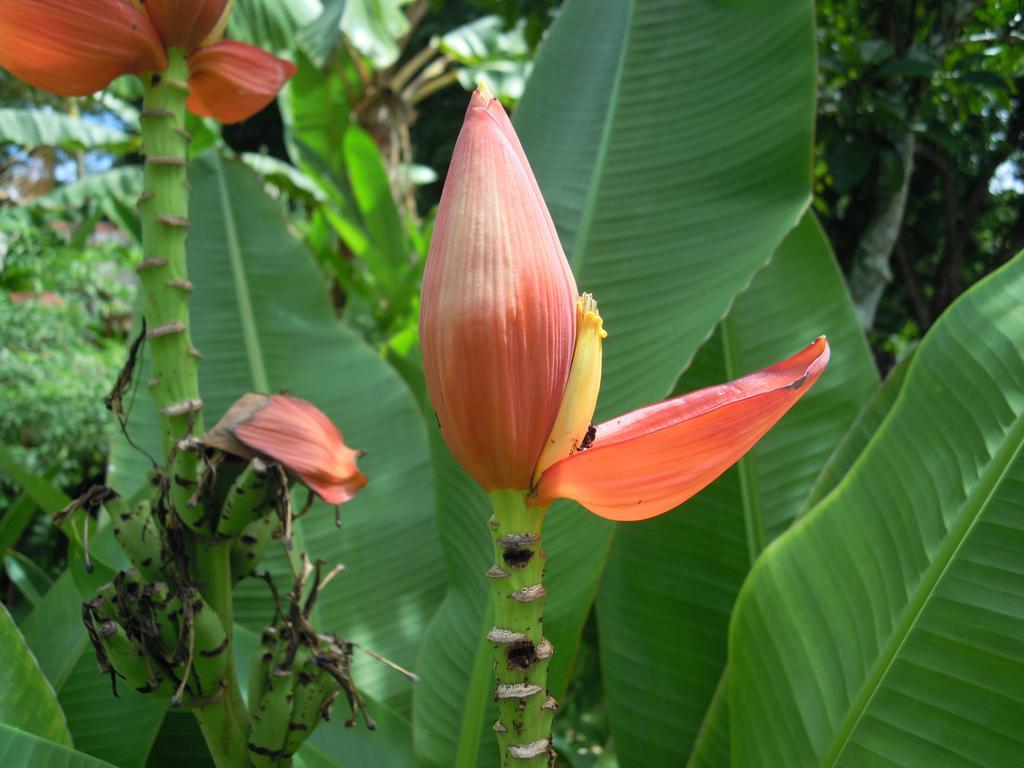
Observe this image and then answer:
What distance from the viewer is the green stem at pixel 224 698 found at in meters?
0.49

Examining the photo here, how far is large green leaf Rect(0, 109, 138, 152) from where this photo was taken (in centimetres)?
313

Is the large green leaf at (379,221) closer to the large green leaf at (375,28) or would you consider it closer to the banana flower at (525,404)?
the large green leaf at (375,28)

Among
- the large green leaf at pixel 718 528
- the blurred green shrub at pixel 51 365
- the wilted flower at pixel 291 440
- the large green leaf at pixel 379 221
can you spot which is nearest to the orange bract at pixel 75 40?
the wilted flower at pixel 291 440

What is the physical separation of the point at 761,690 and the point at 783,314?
0.42 m

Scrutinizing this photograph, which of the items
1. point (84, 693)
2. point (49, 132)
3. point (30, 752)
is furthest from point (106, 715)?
point (49, 132)

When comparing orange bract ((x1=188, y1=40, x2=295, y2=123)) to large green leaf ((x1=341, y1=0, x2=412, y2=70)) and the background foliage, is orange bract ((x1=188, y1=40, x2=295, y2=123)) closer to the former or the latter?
the background foliage

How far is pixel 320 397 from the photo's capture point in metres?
0.88

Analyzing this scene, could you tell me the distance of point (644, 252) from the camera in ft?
2.51

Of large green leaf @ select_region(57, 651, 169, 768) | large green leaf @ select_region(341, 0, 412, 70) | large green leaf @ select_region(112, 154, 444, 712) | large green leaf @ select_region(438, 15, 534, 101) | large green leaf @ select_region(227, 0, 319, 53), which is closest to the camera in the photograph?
large green leaf @ select_region(57, 651, 169, 768)

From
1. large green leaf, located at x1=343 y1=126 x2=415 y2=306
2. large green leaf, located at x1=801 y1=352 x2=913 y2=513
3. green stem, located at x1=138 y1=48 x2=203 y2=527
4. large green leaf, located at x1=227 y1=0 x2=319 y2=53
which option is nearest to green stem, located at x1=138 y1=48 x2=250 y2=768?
green stem, located at x1=138 y1=48 x2=203 y2=527

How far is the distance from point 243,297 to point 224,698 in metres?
0.49

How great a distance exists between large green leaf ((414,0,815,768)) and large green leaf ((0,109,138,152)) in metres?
A: 2.96

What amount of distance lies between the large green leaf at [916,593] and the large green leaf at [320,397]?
0.37 m

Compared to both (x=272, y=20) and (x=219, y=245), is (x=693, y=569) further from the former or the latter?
(x=272, y=20)
